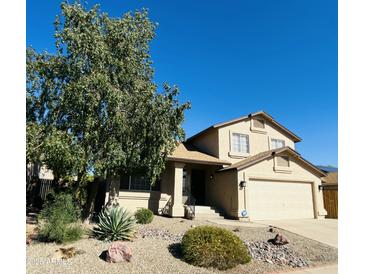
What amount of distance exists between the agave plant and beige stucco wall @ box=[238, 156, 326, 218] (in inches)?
→ 332

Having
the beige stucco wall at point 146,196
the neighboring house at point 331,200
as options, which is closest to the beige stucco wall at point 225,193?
the beige stucco wall at point 146,196

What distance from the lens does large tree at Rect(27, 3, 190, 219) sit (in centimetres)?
1065

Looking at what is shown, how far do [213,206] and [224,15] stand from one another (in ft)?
38.7

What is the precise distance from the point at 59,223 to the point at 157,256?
10.9 ft

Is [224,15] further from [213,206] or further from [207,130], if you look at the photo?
[213,206]

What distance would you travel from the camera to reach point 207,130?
20219 mm

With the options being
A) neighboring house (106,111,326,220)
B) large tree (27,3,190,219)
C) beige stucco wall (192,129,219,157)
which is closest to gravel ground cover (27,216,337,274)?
large tree (27,3,190,219)

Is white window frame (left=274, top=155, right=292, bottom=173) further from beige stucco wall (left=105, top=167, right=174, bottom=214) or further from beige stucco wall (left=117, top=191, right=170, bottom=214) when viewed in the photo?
A: beige stucco wall (left=117, top=191, right=170, bottom=214)

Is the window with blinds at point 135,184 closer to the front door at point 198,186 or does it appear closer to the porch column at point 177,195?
the porch column at point 177,195

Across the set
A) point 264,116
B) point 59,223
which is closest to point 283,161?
point 264,116

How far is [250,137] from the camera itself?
798 inches

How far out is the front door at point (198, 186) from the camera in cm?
1900

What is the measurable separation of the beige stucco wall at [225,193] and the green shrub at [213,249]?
8.28m
